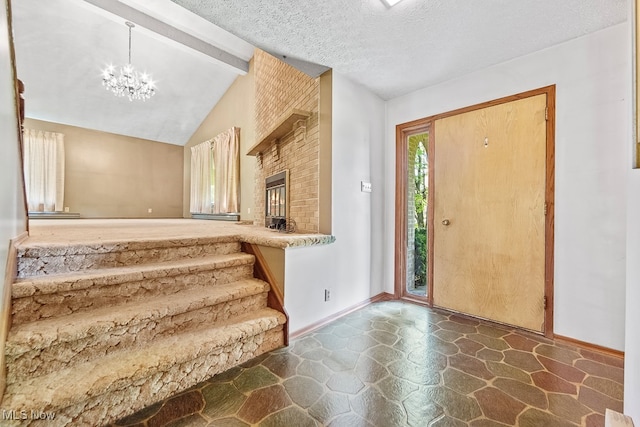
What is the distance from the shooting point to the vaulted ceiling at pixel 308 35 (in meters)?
1.75

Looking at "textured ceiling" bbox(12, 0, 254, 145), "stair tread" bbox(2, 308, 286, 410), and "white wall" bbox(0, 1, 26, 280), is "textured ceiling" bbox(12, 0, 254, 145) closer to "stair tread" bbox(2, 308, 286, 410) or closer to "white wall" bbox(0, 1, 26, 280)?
"white wall" bbox(0, 1, 26, 280)

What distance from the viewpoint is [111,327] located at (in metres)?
1.41

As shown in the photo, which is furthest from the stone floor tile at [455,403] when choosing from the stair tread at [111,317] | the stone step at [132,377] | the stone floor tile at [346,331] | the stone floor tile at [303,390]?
the stair tread at [111,317]

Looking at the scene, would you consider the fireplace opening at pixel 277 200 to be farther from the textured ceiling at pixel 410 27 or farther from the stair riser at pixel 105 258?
the textured ceiling at pixel 410 27

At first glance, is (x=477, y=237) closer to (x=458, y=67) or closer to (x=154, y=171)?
(x=458, y=67)

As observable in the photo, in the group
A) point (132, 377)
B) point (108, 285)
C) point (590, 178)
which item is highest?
point (590, 178)

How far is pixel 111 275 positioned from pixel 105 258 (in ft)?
1.06

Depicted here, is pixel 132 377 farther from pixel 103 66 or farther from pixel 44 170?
pixel 44 170

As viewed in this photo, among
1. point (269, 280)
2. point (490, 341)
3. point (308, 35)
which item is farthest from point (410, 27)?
point (490, 341)

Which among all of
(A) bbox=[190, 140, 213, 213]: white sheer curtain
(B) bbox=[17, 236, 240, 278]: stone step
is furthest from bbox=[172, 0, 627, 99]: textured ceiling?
(A) bbox=[190, 140, 213, 213]: white sheer curtain

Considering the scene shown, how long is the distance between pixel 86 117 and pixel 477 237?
9.25 metres

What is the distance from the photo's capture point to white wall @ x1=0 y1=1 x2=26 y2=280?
1.28m

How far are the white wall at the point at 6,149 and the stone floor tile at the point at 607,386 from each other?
10.5 ft

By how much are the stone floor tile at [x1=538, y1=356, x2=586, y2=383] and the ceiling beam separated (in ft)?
21.0
